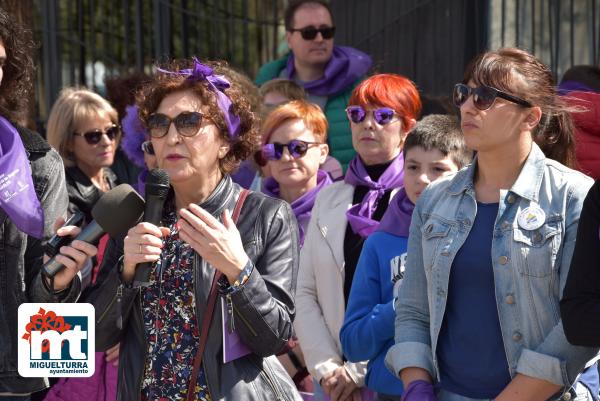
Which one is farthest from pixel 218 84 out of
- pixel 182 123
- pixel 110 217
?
pixel 110 217

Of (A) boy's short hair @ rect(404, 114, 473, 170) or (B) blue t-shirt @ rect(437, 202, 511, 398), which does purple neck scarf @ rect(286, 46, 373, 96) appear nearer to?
(A) boy's short hair @ rect(404, 114, 473, 170)

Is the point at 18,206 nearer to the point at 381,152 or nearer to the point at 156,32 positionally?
the point at 381,152

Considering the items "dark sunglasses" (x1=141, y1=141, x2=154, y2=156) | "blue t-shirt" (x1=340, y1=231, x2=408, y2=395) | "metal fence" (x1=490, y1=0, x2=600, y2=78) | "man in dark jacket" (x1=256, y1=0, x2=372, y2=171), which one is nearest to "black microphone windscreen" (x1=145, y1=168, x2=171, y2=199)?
"dark sunglasses" (x1=141, y1=141, x2=154, y2=156)

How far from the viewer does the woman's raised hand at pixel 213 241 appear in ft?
11.1

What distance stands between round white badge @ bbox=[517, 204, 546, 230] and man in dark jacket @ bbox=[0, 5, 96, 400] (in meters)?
1.45

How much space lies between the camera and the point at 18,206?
3.76 metres

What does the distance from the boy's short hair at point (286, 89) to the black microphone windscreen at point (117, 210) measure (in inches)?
105

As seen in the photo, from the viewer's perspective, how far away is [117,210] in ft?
11.5

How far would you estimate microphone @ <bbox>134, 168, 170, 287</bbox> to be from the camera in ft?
11.3

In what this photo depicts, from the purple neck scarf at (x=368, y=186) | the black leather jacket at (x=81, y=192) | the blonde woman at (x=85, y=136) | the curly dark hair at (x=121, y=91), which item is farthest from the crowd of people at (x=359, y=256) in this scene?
the curly dark hair at (x=121, y=91)

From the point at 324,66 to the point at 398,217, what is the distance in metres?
2.35

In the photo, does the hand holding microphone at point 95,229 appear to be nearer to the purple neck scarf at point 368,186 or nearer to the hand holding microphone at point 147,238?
the hand holding microphone at point 147,238

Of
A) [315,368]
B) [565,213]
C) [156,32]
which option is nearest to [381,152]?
[315,368]

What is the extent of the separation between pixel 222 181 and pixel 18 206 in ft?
2.31
